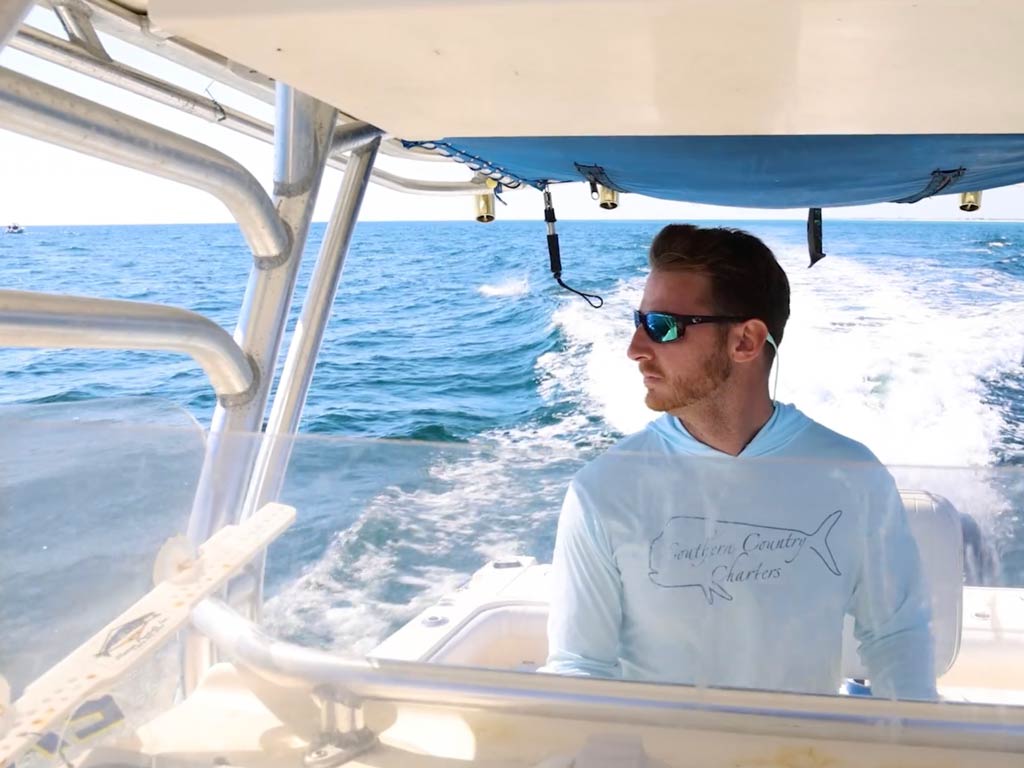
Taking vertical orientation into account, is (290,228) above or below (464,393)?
above

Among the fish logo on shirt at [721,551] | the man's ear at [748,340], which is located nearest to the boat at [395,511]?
the fish logo on shirt at [721,551]

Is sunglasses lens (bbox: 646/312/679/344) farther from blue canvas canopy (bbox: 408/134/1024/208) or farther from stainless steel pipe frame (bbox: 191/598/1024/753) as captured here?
stainless steel pipe frame (bbox: 191/598/1024/753)

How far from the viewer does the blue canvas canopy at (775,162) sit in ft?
5.49

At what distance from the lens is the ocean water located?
2.61ft

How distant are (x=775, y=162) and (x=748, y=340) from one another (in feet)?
1.72

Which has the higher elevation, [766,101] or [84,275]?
[84,275]

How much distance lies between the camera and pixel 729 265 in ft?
4.84

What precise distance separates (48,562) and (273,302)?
71 centimetres

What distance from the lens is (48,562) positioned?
0.77m

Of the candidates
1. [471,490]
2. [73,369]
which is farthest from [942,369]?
[73,369]

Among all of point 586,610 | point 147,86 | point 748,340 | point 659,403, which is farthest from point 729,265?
point 147,86

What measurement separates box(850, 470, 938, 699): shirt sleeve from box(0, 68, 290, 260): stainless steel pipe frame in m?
0.76

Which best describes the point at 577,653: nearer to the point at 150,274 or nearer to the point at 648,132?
the point at 648,132

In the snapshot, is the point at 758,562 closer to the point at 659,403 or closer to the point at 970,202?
the point at 659,403
